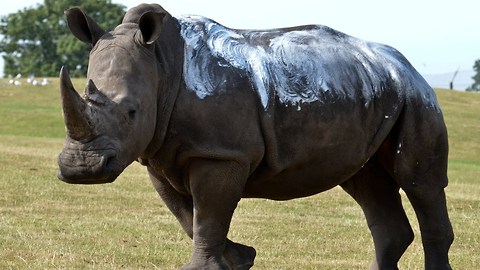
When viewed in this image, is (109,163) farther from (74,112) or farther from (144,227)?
(144,227)

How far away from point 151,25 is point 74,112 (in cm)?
80

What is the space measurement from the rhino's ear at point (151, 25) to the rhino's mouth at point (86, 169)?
0.78m

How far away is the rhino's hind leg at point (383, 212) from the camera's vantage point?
793 cm

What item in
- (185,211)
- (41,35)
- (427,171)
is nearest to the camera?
(185,211)

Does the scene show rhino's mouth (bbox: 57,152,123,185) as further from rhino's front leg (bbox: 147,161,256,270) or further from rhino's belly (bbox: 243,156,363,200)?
rhino's belly (bbox: 243,156,363,200)

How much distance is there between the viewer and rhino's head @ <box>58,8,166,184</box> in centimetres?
597

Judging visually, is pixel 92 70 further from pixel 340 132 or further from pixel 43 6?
pixel 43 6

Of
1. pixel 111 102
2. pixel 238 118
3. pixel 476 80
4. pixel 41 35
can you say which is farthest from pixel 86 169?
pixel 476 80

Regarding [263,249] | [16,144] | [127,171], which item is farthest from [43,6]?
[263,249]

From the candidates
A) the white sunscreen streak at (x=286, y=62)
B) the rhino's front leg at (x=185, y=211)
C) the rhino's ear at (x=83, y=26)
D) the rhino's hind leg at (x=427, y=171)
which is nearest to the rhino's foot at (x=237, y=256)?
the rhino's front leg at (x=185, y=211)

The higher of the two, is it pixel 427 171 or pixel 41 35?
pixel 427 171

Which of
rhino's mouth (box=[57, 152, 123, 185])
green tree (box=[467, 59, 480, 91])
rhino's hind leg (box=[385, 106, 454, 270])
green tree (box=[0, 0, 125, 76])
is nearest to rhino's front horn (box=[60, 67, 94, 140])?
rhino's mouth (box=[57, 152, 123, 185])

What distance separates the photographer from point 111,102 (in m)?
6.16

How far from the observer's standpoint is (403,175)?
7.52 meters
